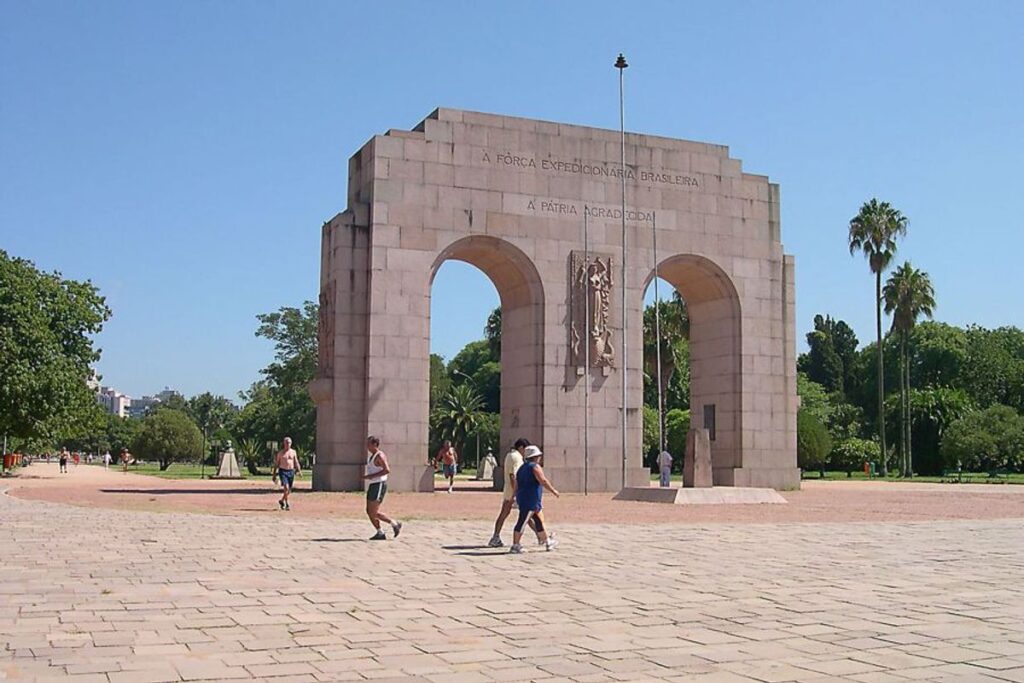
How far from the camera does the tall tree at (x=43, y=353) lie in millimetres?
46344

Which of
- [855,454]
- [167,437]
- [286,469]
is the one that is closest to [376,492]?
[286,469]

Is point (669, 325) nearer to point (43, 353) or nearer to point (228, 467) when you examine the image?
point (228, 467)

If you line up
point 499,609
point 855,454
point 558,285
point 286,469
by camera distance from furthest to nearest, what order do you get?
point 855,454
point 558,285
point 286,469
point 499,609

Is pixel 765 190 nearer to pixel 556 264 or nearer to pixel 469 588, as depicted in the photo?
pixel 556 264

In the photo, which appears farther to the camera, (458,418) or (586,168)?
(458,418)

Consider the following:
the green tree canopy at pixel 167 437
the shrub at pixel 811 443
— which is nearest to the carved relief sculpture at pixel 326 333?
the shrub at pixel 811 443

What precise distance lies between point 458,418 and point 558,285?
38.9 m

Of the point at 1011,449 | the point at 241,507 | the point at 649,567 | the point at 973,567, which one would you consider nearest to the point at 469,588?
the point at 649,567

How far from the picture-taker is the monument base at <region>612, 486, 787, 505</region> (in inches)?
1108

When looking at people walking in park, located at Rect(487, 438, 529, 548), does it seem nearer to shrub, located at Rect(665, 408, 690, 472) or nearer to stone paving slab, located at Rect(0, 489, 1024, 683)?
stone paving slab, located at Rect(0, 489, 1024, 683)

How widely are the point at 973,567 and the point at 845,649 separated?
6.39 metres

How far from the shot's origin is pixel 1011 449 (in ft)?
195

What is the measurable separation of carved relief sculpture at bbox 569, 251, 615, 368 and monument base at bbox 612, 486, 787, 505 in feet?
20.0

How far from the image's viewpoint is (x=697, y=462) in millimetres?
31188
